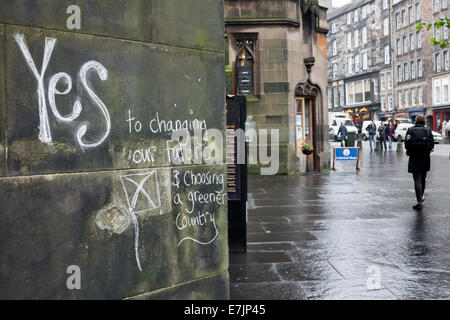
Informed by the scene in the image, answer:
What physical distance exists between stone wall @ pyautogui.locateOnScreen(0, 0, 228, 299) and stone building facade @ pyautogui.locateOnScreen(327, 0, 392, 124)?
62.9 m

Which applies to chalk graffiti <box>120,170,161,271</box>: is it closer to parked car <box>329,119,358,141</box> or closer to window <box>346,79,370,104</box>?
parked car <box>329,119,358,141</box>

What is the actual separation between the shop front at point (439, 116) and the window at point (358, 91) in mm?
16010

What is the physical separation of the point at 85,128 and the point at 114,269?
3.52 feet

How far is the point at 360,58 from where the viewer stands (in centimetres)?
7012

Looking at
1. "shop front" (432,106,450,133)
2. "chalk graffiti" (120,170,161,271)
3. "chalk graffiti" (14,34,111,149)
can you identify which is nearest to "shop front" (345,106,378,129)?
"shop front" (432,106,450,133)

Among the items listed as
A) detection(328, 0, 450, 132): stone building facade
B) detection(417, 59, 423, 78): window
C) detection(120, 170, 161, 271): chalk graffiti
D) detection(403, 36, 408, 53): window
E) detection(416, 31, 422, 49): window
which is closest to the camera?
A: detection(120, 170, 161, 271): chalk graffiti

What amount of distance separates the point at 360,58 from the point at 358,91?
459 centimetres

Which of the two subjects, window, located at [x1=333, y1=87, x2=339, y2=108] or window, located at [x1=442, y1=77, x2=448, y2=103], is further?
window, located at [x1=333, y1=87, x2=339, y2=108]

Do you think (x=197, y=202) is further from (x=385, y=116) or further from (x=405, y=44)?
(x=385, y=116)

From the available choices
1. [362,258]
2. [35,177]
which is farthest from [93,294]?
[362,258]

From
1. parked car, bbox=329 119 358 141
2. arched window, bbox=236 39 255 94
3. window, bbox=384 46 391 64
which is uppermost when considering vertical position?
window, bbox=384 46 391 64

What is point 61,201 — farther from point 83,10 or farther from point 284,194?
A: point 284,194

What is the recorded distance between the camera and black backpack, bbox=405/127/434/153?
31.1 ft
